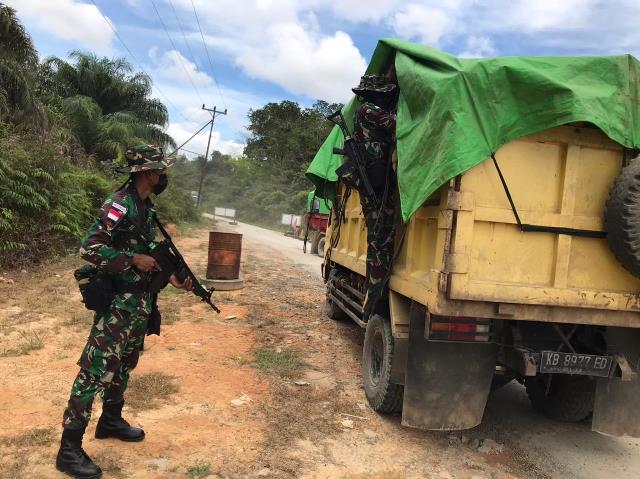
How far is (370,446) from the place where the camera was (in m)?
3.50

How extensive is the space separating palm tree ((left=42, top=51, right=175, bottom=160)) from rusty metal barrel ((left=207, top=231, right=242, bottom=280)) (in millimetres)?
11993

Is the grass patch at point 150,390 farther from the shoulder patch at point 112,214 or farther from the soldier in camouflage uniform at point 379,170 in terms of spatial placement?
the soldier in camouflage uniform at point 379,170

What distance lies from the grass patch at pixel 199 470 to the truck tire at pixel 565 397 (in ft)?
9.03

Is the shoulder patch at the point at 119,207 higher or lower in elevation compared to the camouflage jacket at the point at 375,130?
lower

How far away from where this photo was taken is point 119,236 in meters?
3.00

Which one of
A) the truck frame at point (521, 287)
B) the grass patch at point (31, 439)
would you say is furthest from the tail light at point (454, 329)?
the grass patch at point (31, 439)

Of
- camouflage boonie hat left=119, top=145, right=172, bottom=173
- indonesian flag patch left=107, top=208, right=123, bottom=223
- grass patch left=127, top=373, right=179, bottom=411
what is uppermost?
camouflage boonie hat left=119, top=145, right=172, bottom=173

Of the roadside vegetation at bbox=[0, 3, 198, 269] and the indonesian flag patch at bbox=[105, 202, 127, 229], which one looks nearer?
the indonesian flag patch at bbox=[105, 202, 127, 229]

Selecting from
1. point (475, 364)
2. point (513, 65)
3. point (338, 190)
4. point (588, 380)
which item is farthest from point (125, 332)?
point (338, 190)

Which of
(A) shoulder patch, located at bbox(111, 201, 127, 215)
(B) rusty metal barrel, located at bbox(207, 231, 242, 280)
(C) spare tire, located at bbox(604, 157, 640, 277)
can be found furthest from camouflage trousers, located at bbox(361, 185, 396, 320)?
(B) rusty metal barrel, located at bbox(207, 231, 242, 280)

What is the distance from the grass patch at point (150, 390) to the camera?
→ 3836mm

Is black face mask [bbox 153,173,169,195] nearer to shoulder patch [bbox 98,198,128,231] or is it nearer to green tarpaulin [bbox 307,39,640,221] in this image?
shoulder patch [bbox 98,198,128,231]

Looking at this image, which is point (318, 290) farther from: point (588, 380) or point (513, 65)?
point (513, 65)

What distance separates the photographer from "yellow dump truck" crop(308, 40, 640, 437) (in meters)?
2.90
